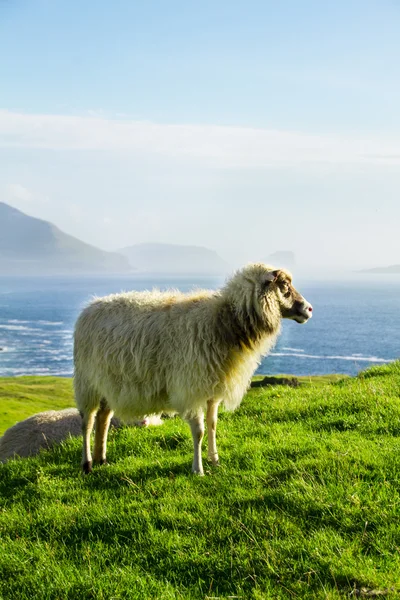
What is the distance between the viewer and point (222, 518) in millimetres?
6262

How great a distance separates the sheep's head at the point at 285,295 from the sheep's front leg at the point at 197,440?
2.05 metres

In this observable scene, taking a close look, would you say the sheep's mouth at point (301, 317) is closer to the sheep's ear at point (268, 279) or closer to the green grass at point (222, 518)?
the sheep's ear at point (268, 279)

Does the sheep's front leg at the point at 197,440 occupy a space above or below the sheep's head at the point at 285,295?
below

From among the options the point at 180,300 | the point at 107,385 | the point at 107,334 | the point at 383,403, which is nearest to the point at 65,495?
the point at 107,385

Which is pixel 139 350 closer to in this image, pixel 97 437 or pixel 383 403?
pixel 97 437

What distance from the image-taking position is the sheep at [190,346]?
27.6 feet

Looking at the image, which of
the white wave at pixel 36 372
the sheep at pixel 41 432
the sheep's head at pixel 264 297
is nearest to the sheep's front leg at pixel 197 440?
the sheep's head at pixel 264 297

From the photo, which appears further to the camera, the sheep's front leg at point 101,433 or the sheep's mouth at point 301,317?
the sheep's front leg at point 101,433

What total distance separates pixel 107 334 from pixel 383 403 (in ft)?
16.1

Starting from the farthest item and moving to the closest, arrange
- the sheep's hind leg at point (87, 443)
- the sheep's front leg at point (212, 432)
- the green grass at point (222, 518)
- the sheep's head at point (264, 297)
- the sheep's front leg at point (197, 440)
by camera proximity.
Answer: the sheep's hind leg at point (87, 443), the sheep's head at point (264, 297), the sheep's front leg at point (212, 432), the sheep's front leg at point (197, 440), the green grass at point (222, 518)

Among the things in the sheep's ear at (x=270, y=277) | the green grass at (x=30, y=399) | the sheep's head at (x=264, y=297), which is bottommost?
the green grass at (x=30, y=399)

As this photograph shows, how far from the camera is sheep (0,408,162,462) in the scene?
11.6 m

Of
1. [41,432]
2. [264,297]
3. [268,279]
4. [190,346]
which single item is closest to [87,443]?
[190,346]

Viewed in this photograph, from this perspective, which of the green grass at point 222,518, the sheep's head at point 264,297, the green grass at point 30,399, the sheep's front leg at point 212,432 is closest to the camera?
the green grass at point 222,518
